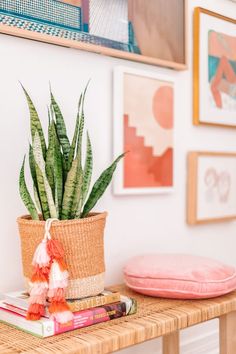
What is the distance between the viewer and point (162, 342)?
1.95 metres

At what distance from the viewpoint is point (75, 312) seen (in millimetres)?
1326

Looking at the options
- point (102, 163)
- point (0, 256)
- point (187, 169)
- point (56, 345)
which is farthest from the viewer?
point (187, 169)

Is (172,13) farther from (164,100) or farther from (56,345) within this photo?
(56,345)

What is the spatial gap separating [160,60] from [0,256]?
96cm

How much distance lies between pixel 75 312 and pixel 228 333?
1.88ft

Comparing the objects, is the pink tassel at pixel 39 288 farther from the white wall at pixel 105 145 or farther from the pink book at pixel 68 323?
Result: the white wall at pixel 105 145

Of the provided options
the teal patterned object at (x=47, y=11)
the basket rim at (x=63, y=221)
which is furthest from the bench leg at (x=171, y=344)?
the teal patterned object at (x=47, y=11)

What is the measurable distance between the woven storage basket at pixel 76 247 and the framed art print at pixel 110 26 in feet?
2.01

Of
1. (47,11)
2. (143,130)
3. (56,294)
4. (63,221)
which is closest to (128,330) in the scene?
(56,294)

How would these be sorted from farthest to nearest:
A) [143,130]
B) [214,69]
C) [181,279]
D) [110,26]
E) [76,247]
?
[214,69] → [143,130] → [110,26] → [181,279] → [76,247]

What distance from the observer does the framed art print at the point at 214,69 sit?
7.07 feet

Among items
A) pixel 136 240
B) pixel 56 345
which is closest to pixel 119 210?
pixel 136 240

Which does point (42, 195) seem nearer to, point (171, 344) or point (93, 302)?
point (93, 302)

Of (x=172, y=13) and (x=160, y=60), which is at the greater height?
(x=172, y=13)
